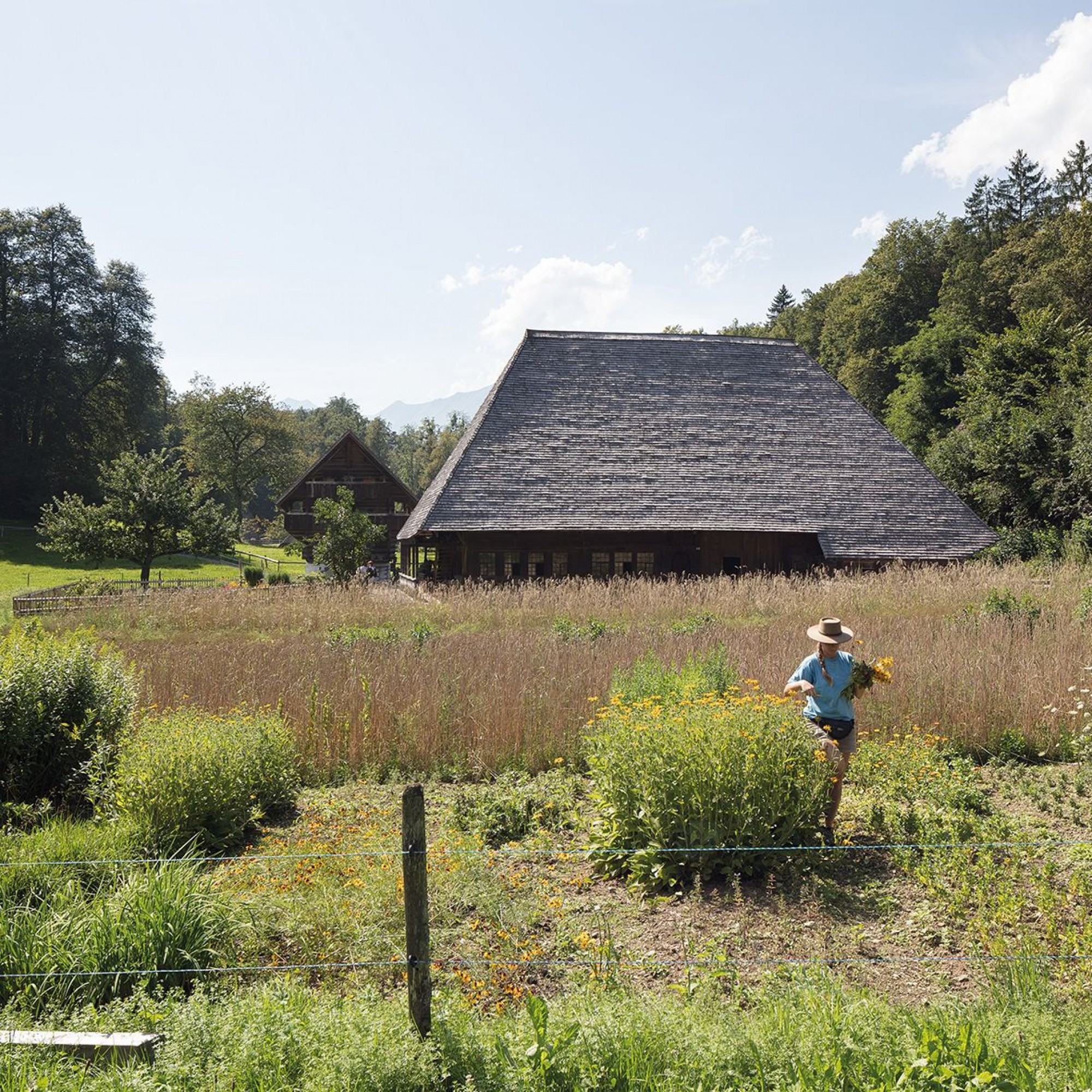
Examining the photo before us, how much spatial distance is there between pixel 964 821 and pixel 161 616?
14.6 m

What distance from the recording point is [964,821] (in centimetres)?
547

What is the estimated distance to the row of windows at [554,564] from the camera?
21703mm

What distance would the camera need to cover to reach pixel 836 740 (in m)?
5.57

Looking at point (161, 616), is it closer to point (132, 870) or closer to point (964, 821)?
point (132, 870)

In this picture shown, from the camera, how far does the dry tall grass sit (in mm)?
7840

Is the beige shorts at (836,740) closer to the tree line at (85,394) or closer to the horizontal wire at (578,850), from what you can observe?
the horizontal wire at (578,850)

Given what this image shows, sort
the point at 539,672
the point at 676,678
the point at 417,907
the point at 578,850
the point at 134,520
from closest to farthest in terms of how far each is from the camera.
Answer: the point at 417,907, the point at 578,850, the point at 676,678, the point at 539,672, the point at 134,520

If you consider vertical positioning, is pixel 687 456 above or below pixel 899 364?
below

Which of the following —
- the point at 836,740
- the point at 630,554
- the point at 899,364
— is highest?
the point at 899,364

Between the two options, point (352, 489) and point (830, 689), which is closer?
point (830, 689)

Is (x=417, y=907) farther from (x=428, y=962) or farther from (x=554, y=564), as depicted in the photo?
(x=554, y=564)

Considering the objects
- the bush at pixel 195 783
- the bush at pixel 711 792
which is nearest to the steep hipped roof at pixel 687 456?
the bush at pixel 195 783

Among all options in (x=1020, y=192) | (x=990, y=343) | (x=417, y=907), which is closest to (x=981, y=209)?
(x=1020, y=192)

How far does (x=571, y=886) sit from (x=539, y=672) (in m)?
3.88
